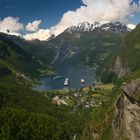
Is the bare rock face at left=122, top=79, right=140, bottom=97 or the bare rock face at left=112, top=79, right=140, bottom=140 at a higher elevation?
the bare rock face at left=122, top=79, right=140, bottom=97

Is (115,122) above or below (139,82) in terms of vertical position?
below

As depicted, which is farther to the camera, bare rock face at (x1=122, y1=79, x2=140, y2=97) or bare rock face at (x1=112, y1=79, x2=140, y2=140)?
bare rock face at (x1=122, y1=79, x2=140, y2=97)

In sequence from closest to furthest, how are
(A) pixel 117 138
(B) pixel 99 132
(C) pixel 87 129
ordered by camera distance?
(A) pixel 117 138
(B) pixel 99 132
(C) pixel 87 129

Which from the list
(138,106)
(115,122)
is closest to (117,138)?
(115,122)

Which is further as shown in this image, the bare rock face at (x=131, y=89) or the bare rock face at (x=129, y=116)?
the bare rock face at (x=131, y=89)

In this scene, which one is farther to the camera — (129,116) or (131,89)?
(129,116)

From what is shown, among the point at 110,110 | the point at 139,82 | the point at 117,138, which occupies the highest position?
the point at 139,82

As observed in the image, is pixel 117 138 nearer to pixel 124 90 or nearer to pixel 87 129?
pixel 124 90

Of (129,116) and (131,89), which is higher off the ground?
(131,89)
